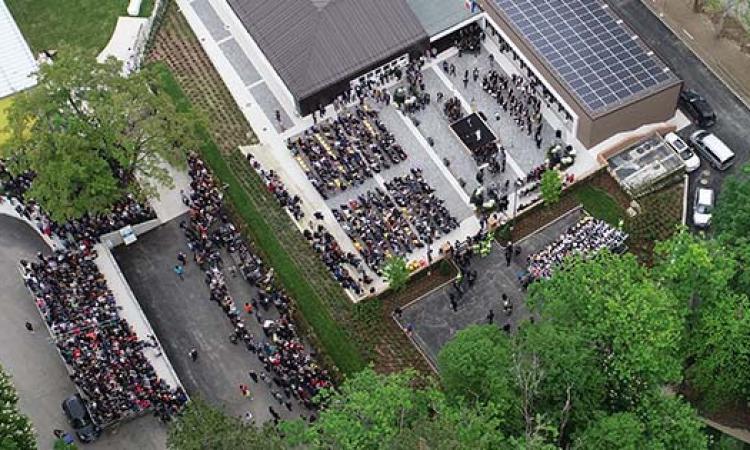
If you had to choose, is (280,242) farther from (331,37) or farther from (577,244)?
(577,244)

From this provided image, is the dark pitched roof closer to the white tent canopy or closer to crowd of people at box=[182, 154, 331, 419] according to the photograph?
crowd of people at box=[182, 154, 331, 419]

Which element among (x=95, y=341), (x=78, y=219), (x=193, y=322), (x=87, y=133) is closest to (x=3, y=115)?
(x=78, y=219)

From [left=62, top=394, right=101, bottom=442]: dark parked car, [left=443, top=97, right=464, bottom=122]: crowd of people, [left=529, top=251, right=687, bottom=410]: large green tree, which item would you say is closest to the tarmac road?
[left=443, top=97, right=464, bottom=122]: crowd of people

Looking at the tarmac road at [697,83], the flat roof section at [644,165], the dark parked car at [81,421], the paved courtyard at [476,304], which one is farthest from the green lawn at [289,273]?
Answer: the tarmac road at [697,83]

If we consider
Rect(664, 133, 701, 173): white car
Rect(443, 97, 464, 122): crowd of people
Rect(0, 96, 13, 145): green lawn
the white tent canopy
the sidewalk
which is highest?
the white tent canopy

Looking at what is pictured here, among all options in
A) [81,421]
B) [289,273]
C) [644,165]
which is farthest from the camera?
[644,165]

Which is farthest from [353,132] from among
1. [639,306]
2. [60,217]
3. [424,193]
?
[639,306]
